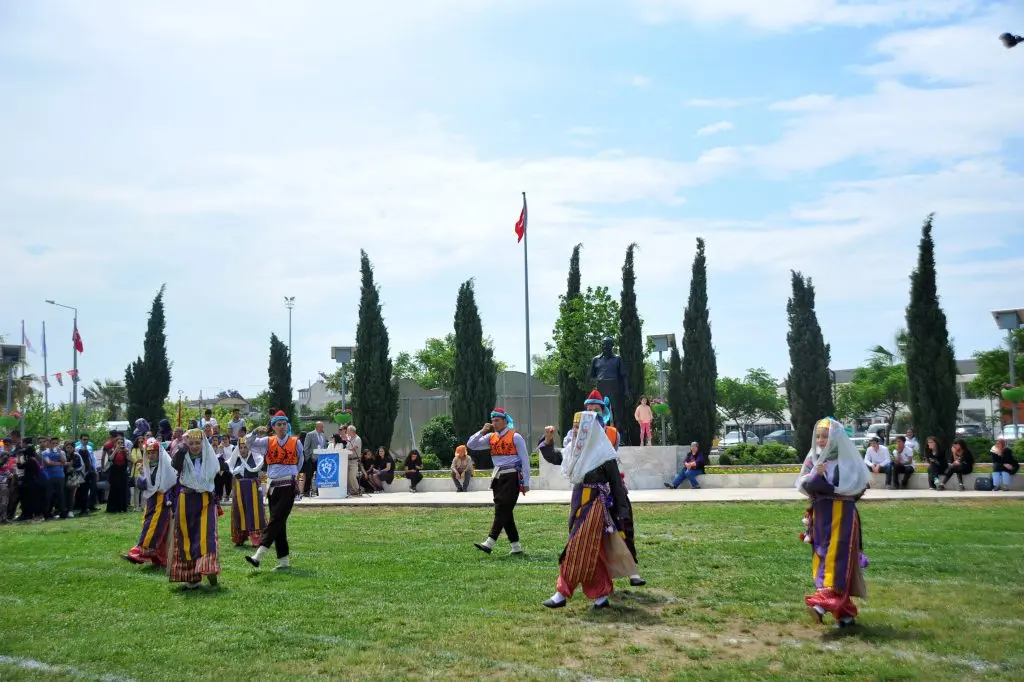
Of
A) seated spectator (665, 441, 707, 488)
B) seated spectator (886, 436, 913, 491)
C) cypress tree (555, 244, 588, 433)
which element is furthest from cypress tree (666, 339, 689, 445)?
seated spectator (886, 436, 913, 491)

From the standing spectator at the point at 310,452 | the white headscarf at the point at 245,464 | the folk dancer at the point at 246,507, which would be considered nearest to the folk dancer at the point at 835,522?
the white headscarf at the point at 245,464

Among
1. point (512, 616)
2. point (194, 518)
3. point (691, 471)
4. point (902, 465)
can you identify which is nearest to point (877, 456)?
point (902, 465)

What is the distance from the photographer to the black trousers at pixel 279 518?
11992 millimetres

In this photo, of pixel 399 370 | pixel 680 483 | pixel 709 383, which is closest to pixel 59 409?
pixel 399 370

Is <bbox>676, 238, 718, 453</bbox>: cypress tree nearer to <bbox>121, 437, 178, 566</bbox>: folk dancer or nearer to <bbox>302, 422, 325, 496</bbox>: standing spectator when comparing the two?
<bbox>302, 422, 325, 496</bbox>: standing spectator

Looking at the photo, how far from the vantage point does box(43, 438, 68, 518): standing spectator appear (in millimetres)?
21031

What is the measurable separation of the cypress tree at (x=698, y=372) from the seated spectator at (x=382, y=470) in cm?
1328

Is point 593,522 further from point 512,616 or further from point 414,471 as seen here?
point 414,471

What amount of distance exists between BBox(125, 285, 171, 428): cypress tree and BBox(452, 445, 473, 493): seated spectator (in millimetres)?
21113

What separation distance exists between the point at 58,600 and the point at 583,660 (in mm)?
6017

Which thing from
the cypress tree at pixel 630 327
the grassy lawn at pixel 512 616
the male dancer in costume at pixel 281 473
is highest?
the cypress tree at pixel 630 327

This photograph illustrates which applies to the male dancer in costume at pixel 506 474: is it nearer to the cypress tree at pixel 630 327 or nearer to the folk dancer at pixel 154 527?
the folk dancer at pixel 154 527

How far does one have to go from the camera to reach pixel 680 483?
25750 mm

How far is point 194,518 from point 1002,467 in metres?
18.2
